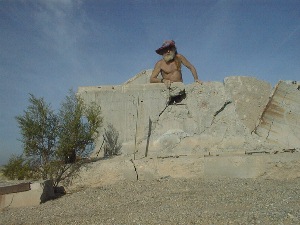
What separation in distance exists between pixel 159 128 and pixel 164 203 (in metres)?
2.65

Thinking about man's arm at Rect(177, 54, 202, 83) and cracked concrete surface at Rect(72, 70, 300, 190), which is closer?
cracked concrete surface at Rect(72, 70, 300, 190)

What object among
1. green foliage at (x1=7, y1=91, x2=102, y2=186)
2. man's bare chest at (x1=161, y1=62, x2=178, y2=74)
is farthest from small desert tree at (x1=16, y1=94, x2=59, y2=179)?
man's bare chest at (x1=161, y1=62, x2=178, y2=74)

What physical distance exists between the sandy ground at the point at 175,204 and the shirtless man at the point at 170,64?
285cm

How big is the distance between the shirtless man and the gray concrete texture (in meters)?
0.75

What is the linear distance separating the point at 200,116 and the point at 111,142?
6.65ft

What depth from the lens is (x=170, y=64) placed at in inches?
321

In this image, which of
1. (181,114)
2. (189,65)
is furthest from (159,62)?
(181,114)

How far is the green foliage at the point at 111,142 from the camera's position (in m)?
7.13

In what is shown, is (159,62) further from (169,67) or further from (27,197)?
(27,197)

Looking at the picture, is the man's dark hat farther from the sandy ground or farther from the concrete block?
the concrete block

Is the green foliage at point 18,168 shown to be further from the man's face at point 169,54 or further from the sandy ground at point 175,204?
the man's face at point 169,54

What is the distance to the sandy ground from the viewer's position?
370 cm

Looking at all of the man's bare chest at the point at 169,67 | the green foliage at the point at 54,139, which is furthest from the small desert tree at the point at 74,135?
the man's bare chest at the point at 169,67

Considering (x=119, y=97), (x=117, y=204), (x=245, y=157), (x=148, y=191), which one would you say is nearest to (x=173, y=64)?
(x=119, y=97)
